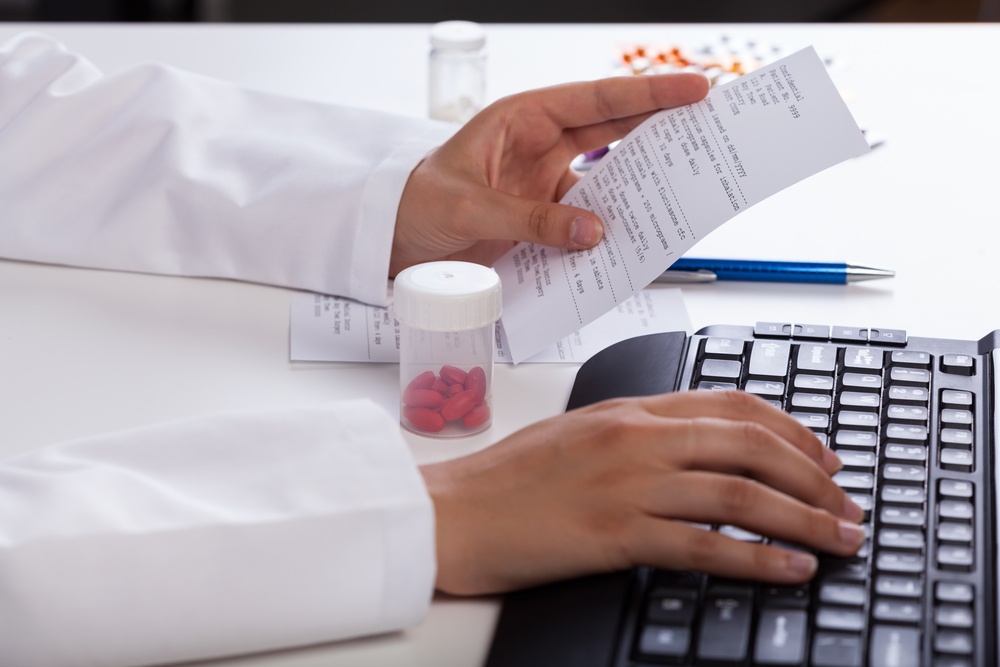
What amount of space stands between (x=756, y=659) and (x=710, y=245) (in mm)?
550

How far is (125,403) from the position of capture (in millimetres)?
732

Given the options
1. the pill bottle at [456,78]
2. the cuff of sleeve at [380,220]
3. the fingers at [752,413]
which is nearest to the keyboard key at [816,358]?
the fingers at [752,413]

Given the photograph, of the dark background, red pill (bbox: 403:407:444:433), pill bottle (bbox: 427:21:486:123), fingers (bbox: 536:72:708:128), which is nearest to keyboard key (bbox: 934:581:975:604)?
red pill (bbox: 403:407:444:433)

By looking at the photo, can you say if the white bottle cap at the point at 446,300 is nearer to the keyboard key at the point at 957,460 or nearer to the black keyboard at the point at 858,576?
the black keyboard at the point at 858,576

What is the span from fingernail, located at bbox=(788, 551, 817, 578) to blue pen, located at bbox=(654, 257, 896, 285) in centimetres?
40

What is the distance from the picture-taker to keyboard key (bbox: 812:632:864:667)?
483 mm

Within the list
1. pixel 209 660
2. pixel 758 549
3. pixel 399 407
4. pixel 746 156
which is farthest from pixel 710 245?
pixel 209 660

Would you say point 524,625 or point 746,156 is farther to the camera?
point 746,156

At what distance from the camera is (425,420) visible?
0.71 meters

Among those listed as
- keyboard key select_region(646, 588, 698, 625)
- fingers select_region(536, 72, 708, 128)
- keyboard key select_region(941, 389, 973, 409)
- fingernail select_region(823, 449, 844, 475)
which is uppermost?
fingers select_region(536, 72, 708, 128)

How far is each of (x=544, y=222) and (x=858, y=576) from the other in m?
0.37

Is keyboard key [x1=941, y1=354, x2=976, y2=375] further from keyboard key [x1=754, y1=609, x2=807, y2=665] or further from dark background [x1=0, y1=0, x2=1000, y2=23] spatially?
dark background [x1=0, y1=0, x2=1000, y2=23]

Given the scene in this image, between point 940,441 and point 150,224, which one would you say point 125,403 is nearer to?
point 150,224

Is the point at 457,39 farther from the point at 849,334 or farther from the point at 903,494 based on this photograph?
the point at 903,494
